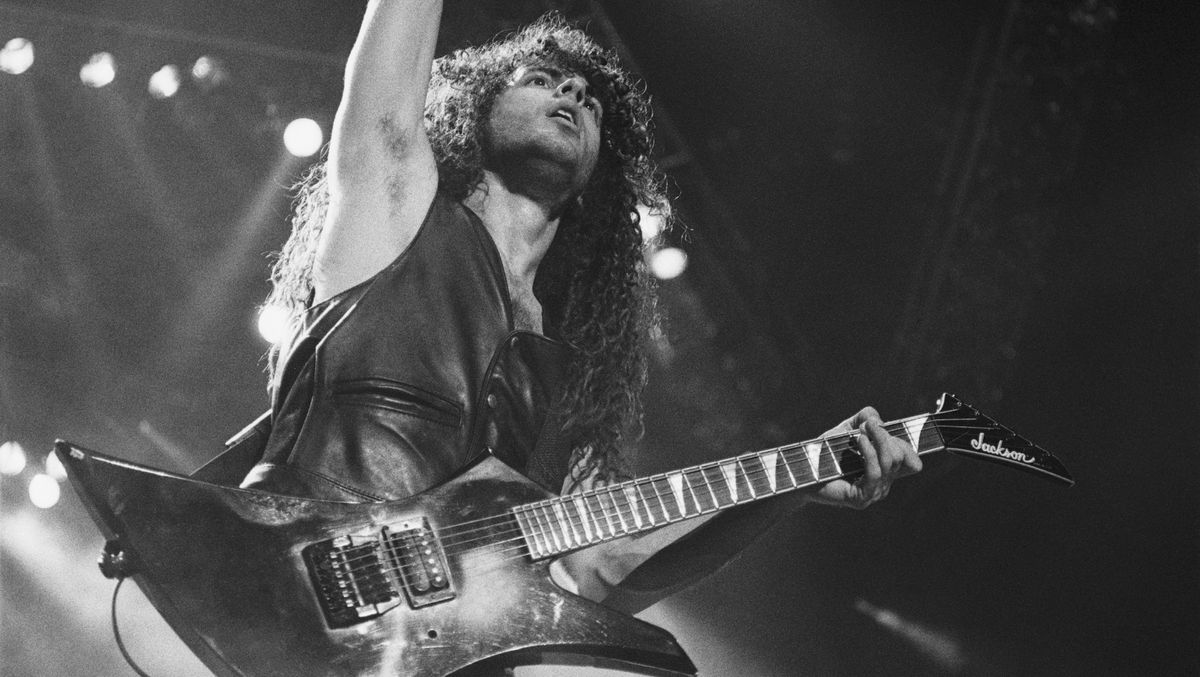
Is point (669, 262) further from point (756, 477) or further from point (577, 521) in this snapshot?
point (577, 521)

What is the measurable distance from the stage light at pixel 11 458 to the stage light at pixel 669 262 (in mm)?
3606

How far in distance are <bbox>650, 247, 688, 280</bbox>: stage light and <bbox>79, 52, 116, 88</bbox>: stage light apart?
119 inches

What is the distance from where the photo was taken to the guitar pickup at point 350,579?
192 centimetres

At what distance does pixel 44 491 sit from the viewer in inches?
231

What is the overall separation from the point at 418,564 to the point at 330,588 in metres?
0.17

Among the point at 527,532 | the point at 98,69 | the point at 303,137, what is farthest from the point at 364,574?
the point at 98,69

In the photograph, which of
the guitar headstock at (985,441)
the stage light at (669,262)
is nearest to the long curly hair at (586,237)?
the guitar headstock at (985,441)

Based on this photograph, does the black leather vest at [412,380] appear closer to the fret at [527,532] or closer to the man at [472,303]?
the man at [472,303]

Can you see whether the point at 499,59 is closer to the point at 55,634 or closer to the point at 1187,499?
the point at 1187,499

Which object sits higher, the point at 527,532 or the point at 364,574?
the point at 527,532

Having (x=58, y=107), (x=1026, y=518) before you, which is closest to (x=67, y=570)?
(x=58, y=107)

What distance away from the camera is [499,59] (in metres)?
3.48

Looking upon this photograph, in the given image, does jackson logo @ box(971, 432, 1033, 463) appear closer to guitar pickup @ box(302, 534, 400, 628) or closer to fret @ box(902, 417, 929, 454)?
fret @ box(902, 417, 929, 454)

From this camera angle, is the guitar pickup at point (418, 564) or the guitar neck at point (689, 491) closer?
the guitar pickup at point (418, 564)
